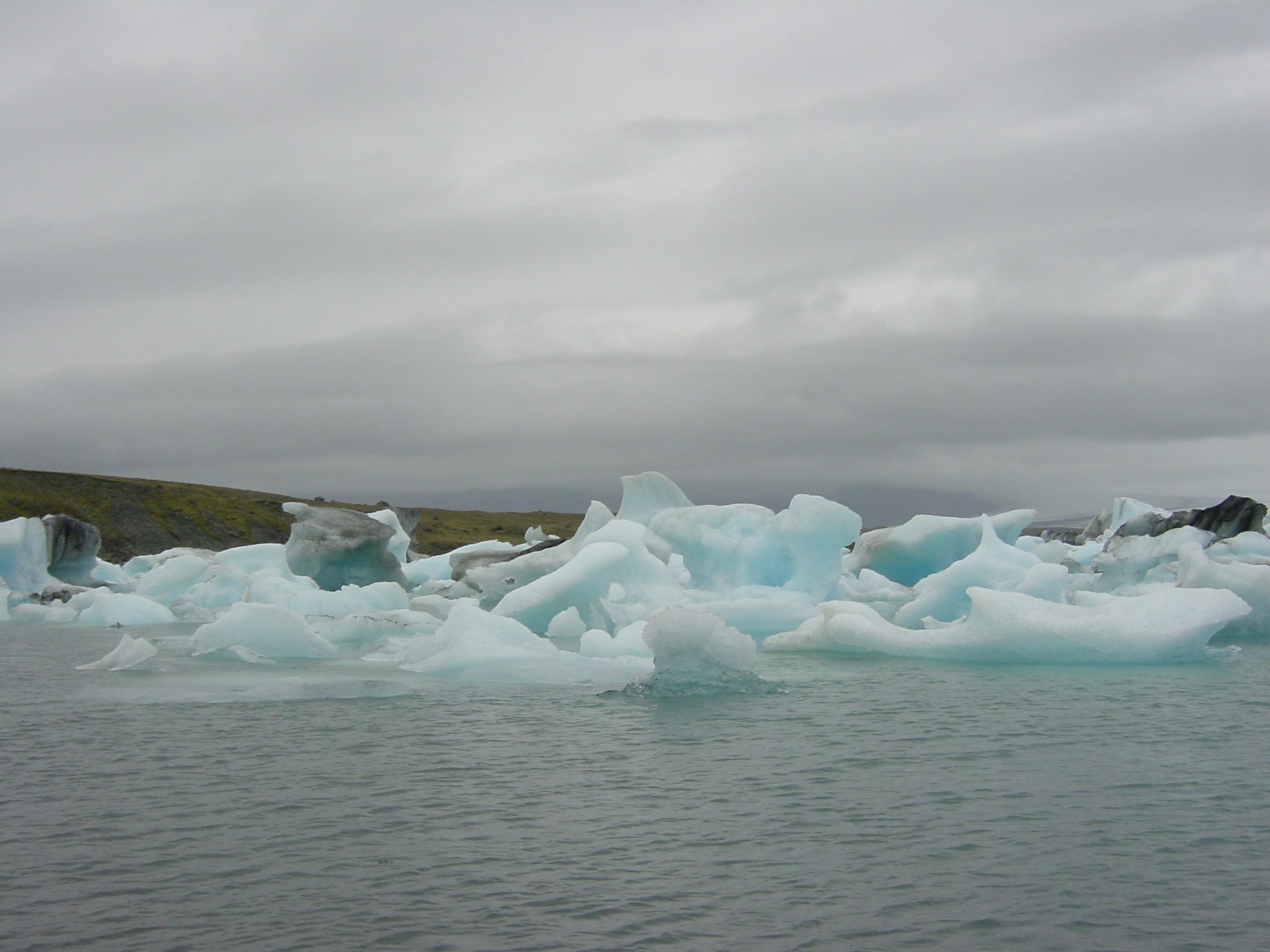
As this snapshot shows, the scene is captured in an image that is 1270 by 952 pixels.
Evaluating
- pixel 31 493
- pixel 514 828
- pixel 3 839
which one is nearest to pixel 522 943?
pixel 514 828

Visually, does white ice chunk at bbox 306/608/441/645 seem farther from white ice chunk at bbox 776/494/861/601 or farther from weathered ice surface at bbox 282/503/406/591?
weathered ice surface at bbox 282/503/406/591

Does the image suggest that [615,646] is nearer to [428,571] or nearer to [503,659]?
[503,659]

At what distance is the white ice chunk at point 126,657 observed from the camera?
18969 mm

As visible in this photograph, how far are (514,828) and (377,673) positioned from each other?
10.1 metres

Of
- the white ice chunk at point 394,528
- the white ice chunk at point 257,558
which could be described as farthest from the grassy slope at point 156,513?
the white ice chunk at point 257,558

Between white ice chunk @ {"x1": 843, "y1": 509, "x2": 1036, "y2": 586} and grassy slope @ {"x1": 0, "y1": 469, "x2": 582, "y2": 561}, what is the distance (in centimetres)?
4058

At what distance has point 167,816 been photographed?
9.15 m

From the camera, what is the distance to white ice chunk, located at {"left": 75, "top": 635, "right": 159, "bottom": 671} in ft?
62.2

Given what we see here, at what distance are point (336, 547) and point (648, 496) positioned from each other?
9696 mm

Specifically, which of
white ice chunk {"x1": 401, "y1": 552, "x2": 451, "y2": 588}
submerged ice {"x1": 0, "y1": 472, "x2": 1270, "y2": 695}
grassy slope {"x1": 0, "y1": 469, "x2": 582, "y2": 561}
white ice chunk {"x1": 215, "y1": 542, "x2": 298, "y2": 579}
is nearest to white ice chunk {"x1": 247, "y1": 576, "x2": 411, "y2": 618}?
submerged ice {"x1": 0, "y1": 472, "x2": 1270, "y2": 695}

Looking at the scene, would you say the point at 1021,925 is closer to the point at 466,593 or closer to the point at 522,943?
the point at 522,943

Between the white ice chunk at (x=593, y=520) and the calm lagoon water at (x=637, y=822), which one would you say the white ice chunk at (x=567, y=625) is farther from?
the calm lagoon water at (x=637, y=822)

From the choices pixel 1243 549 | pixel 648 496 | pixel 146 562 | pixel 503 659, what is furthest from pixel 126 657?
pixel 146 562

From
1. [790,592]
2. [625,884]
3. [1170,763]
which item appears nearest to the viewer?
[625,884]
